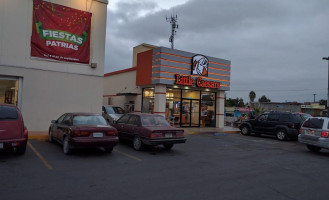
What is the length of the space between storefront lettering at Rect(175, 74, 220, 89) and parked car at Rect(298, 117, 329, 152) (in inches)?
348

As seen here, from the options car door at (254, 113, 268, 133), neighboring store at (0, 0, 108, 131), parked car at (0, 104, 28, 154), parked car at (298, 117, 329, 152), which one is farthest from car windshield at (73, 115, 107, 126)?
car door at (254, 113, 268, 133)

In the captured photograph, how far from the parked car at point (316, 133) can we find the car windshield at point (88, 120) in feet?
27.7

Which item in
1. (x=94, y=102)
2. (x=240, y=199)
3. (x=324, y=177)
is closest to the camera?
(x=240, y=199)

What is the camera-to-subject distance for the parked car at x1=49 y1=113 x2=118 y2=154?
8.27 metres

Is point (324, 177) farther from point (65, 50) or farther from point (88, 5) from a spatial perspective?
point (88, 5)

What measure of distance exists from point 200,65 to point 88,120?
12.1 metres

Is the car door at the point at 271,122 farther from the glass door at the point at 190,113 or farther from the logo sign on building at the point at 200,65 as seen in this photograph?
the logo sign on building at the point at 200,65

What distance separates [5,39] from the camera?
41.4 feet

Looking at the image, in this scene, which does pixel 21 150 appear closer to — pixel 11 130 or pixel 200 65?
pixel 11 130

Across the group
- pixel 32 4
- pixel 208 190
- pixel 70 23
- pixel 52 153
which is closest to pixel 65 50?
pixel 70 23

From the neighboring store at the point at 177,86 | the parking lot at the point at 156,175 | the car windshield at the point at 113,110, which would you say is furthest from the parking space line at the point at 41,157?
the neighboring store at the point at 177,86

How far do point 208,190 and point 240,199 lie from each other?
707 mm

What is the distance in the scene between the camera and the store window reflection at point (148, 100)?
1906 cm

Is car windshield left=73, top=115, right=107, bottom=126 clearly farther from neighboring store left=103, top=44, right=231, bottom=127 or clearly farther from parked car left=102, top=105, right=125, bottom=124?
neighboring store left=103, top=44, right=231, bottom=127
